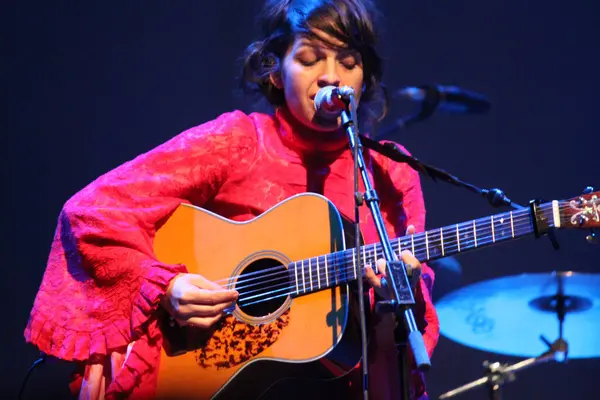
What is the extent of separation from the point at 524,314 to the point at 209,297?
6.29 feet

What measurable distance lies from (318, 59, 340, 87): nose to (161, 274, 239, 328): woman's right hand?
79 centimetres

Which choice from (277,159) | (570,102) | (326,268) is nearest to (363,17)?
(277,159)

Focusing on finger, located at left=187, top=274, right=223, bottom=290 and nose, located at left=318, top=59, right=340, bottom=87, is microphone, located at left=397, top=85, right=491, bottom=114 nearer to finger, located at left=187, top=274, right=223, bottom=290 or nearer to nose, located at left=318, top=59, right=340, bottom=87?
nose, located at left=318, top=59, right=340, bottom=87

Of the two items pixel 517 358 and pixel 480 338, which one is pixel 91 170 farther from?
pixel 517 358

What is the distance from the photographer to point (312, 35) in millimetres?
2479

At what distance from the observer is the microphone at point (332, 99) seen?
2.10 meters

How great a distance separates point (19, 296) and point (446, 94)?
2.20 m

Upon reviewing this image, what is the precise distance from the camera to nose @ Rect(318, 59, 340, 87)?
7.90 ft

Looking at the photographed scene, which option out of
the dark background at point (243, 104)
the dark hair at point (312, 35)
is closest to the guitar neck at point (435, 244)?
the dark hair at point (312, 35)

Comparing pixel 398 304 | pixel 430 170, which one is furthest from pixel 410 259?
pixel 430 170

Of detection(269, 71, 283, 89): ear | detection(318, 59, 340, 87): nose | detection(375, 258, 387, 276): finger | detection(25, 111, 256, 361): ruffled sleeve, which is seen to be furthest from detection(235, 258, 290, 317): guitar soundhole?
detection(269, 71, 283, 89): ear

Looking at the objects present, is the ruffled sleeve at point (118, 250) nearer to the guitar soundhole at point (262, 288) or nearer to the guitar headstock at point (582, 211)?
the guitar soundhole at point (262, 288)

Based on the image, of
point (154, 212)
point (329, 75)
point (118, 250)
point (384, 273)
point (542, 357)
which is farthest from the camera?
point (542, 357)

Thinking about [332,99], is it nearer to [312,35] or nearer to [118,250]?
[312,35]
